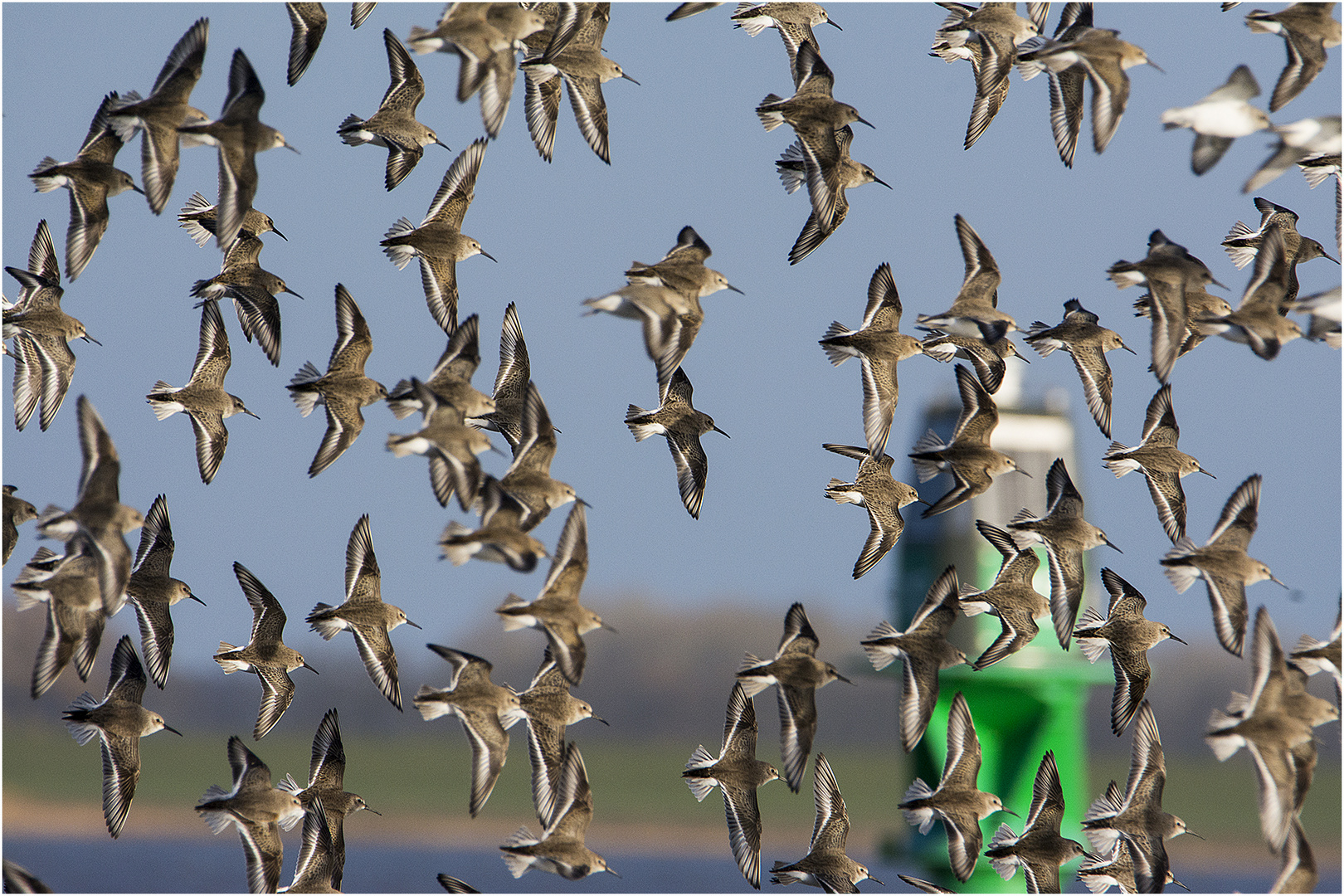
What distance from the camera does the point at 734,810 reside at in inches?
164

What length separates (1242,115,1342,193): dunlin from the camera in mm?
3557

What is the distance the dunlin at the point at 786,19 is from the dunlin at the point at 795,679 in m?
2.11

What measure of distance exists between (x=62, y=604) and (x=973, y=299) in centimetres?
329

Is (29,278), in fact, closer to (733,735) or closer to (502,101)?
(502,101)

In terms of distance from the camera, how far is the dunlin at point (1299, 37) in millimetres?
3740

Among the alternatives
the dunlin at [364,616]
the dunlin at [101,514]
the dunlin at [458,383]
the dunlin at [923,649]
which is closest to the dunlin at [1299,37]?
the dunlin at [923,649]

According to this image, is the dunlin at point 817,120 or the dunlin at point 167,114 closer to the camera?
the dunlin at point 167,114

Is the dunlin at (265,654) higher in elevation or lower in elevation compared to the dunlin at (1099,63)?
lower

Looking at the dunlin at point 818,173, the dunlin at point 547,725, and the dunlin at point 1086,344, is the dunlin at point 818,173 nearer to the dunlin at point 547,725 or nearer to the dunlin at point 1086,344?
the dunlin at point 1086,344

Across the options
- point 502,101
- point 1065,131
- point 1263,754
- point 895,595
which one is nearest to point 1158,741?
point 1263,754

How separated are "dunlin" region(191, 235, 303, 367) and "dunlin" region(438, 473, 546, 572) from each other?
1285 millimetres

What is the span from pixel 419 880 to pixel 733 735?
2770 cm

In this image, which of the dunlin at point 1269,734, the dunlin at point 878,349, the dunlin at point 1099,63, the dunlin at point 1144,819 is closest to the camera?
the dunlin at point 1269,734

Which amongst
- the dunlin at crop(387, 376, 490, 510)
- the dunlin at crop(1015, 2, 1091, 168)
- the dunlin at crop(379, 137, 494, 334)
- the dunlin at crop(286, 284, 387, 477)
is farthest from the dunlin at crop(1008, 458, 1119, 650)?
the dunlin at crop(286, 284, 387, 477)
